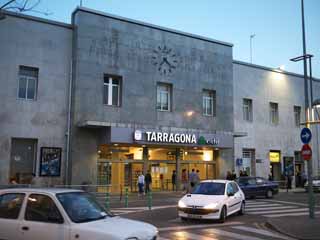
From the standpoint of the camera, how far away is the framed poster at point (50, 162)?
2569 cm

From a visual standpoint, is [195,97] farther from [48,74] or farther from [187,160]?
[48,74]

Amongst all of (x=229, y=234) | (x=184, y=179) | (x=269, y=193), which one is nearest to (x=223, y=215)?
(x=229, y=234)

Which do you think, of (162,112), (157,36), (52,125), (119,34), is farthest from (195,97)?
(52,125)

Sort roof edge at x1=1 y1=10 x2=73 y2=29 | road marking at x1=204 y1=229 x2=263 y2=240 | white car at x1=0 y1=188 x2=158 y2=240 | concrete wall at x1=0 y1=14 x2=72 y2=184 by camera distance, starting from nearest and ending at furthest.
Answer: white car at x1=0 y1=188 x2=158 y2=240 < road marking at x1=204 y1=229 x2=263 y2=240 < concrete wall at x1=0 y1=14 x2=72 y2=184 < roof edge at x1=1 y1=10 x2=73 y2=29

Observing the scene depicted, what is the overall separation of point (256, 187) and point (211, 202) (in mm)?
13002

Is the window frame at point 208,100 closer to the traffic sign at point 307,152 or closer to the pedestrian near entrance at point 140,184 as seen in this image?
the pedestrian near entrance at point 140,184

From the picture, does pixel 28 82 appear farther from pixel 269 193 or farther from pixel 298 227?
pixel 298 227

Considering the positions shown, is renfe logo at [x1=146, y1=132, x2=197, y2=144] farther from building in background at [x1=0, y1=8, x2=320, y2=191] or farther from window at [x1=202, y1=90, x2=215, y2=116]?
window at [x1=202, y1=90, x2=215, y2=116]

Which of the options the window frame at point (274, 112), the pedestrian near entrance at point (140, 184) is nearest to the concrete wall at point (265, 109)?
the window frame at point (274, 112)

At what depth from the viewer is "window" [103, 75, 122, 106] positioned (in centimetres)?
2822

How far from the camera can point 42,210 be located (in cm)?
704

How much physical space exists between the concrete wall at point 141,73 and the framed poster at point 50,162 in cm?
107

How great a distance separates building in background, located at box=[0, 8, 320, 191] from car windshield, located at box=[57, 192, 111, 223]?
716 inches

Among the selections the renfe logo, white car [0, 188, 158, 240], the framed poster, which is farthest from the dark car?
white car [0, 188, 158, 240]
